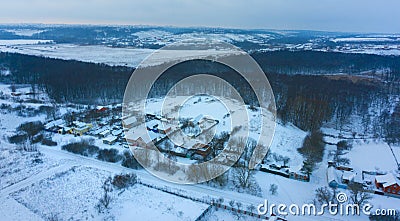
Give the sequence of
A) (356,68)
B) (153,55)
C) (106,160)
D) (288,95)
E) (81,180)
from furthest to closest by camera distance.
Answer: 1. (153,55)
2. (356,68)
3. (288,95)
4. (106,160)
5. (81,180)

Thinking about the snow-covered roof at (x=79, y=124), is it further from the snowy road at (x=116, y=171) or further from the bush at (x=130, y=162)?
the bush at (x=130, y=162)

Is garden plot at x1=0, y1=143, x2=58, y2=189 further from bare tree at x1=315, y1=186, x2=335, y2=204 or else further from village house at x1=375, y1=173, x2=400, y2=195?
village house at x1=375, y1=173, x2=400, y2=195

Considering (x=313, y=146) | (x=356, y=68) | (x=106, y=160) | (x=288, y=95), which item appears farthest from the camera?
(x=356, y=68)

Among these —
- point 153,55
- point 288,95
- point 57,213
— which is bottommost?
point 57,213

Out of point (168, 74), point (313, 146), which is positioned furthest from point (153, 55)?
point (313, 146)

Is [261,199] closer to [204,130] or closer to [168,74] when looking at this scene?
[204,130]
